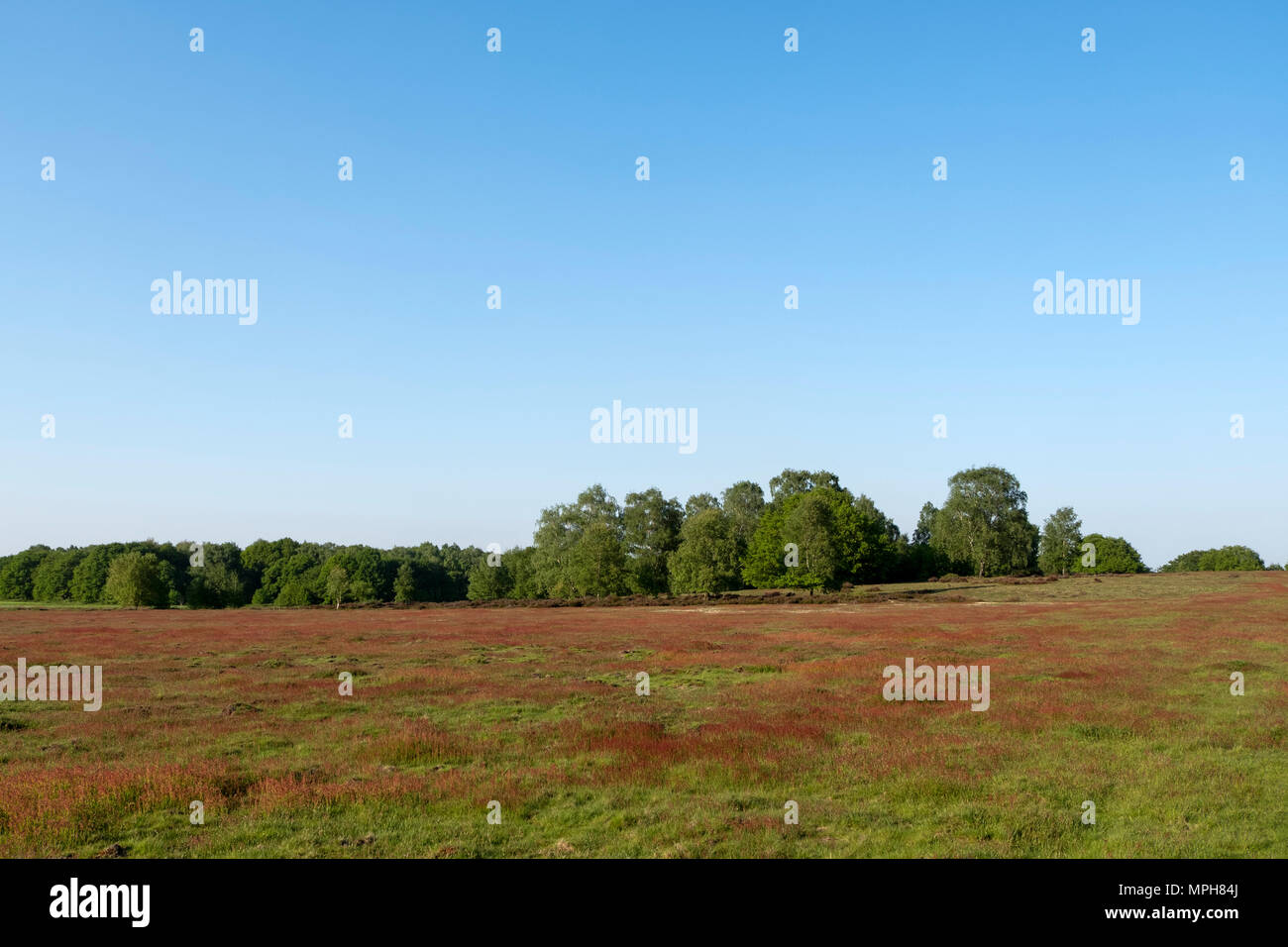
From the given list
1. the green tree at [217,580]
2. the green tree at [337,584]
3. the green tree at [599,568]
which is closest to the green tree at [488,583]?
the green tree at [337,584]

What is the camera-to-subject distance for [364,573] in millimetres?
122312

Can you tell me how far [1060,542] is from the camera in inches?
5719

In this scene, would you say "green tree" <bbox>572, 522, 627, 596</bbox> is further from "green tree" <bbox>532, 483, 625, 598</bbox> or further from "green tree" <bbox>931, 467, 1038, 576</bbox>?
"green tree" <bbox>931, 467, 1038, 576</bbox>

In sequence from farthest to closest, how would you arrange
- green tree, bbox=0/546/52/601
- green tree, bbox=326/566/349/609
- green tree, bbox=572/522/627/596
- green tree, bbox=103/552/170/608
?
1. green tree, bbox=0/546/52/601
2. green tree, bbox=326/566/349/609
3. green tree, bbox=572/522/627/596
4. green tree, bbox=103/552/170/608

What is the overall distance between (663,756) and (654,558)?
9432 cm

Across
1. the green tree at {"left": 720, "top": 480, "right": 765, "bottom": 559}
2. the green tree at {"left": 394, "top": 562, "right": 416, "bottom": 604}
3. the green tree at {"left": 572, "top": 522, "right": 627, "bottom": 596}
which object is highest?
the green tree at {"left": 720, "top": 480, "right": 765, "bottom": 559}

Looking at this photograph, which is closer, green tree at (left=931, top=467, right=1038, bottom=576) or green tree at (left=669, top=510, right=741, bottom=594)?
green tree at (left=669, top=510, right=741, bottom=594)

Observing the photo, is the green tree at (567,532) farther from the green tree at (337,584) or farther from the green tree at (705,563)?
the green tree at (337,584)

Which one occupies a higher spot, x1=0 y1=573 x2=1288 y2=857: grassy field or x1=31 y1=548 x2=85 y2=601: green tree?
x1=0 y1=573 x2=1288 y2=857: grassy field

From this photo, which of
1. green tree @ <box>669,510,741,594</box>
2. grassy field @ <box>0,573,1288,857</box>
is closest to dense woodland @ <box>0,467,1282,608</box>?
green tree @ <box>669,510,741,594</box>

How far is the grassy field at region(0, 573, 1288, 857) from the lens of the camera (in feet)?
37.2

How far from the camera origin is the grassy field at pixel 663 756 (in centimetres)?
1135

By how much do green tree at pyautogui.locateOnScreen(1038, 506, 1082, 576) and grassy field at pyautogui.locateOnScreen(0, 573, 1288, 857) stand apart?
11683 centimetres

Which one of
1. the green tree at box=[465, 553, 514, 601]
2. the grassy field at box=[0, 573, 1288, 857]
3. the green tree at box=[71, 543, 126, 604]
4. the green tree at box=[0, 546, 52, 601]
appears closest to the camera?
the grassy field at box=[0, 573, 1288, 857]
